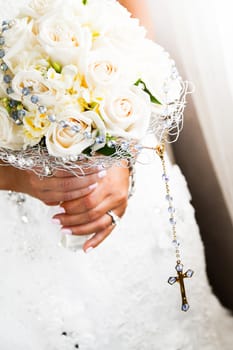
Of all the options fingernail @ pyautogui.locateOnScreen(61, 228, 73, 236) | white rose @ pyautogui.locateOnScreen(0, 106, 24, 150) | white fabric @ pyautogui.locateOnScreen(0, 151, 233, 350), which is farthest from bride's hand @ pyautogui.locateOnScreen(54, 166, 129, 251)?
white rose @ pyautogui.locateOnScreen(0, 106, 24, 150)

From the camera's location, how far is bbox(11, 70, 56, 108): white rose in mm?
734

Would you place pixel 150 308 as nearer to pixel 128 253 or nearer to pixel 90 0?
pixel 128 253

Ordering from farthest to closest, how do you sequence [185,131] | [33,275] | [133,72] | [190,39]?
[185,131] < [190,39] < [33,275] < [133,72]

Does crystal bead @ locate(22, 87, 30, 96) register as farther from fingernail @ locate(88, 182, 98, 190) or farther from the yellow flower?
fingernail @ locate(88, 182, 98, 190)

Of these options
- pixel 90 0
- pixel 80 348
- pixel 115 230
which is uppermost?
pixel 90 0

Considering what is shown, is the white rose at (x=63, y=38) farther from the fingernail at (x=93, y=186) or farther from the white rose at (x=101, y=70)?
the fingernail at (x=93, y=186)

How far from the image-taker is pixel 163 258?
→ 119 cm

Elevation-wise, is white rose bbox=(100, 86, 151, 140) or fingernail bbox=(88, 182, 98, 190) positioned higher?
white rose bbox=(100, 86, 151, 140)

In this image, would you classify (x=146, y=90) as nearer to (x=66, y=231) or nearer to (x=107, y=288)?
(x=66, y=231)

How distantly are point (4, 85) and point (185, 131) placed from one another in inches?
28.8

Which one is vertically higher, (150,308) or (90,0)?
(90,0)

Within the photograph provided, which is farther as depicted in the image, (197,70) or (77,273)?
(197,70)

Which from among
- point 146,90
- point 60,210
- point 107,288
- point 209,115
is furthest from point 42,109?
point 209,115

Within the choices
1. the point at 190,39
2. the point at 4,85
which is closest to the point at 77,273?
the point at 4,85
